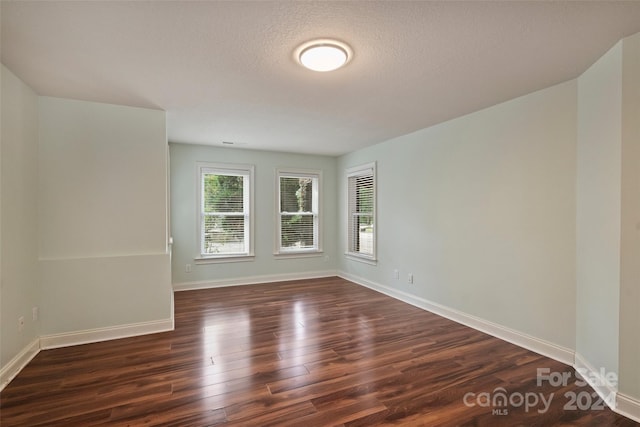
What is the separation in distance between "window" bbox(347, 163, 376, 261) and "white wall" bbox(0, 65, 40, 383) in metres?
4.19

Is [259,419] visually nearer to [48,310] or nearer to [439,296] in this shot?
[48,310]

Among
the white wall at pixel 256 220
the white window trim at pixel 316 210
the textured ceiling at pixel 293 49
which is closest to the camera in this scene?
the textured ceiling at pixel 293 49

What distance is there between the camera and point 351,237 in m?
5.88

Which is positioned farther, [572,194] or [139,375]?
[572,194]

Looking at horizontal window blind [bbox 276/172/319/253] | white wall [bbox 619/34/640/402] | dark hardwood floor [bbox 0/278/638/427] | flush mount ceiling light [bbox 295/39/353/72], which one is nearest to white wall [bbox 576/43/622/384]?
white wall [bbox 619/34/640/402]

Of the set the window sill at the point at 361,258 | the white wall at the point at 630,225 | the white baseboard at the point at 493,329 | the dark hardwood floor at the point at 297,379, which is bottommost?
the dark hardwood floor at the point at 297,379

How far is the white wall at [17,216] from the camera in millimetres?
2352

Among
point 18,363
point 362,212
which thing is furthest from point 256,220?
point 18,363

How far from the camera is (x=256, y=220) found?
5.60 m

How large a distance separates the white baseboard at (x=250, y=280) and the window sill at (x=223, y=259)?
1.04ft

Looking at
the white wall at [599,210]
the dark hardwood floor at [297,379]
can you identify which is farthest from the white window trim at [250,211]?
the white wall at [599,210]

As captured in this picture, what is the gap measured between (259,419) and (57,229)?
264 cm

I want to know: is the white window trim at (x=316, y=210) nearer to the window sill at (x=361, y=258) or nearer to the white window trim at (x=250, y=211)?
the white window trim at (x=250, y=211)

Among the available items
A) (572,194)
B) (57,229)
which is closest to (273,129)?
(57,229)
